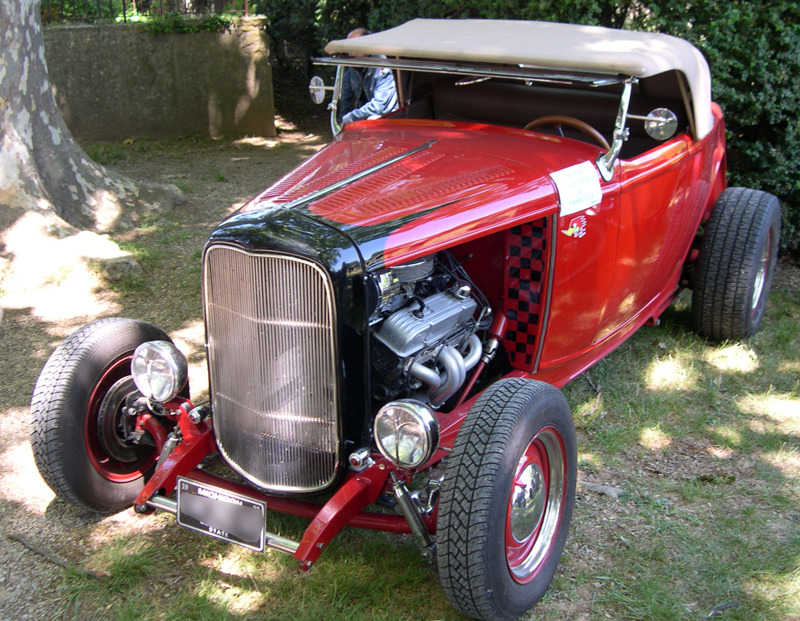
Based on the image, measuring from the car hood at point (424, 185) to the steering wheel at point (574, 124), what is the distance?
8cm

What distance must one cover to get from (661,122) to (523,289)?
925 mm

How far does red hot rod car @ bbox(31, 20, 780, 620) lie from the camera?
242cm

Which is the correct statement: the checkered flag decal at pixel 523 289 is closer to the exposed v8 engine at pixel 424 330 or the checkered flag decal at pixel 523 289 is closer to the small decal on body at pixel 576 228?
the small decal on body at pixel 576 228

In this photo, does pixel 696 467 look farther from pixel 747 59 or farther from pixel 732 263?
pixel 747 59

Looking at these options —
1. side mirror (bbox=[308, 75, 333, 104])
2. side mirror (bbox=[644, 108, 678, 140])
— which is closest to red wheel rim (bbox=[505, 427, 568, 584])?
side mirror (bbox=[644, 108, 678, 140])

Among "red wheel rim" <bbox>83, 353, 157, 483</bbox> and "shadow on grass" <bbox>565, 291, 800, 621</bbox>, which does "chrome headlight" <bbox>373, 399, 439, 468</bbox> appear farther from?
"red wheel rim" <bbox>83, 353, 157, 483</bbox>

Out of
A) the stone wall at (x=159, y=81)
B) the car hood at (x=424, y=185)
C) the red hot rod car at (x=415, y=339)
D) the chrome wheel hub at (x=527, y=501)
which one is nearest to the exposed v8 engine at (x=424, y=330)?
the red hot rod car at (x=415, y=339)

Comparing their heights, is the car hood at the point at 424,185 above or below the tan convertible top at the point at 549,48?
below

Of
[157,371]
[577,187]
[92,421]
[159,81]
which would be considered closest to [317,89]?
[577,187]

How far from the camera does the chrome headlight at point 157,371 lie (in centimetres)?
281

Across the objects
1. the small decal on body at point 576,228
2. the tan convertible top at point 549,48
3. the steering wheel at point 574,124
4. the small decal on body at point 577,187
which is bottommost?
the small decal on body at point 576,228

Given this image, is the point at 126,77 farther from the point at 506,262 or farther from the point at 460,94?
the point at 506,262

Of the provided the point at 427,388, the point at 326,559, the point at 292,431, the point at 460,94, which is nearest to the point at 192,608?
the point at 326,559

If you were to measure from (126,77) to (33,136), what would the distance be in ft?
12.7
